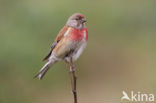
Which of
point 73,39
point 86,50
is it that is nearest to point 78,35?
point 73,39

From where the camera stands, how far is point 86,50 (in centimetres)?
1111

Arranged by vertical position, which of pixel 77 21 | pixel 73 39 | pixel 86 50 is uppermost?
pixel 77 21

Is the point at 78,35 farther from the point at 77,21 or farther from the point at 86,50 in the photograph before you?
the point at 86,50

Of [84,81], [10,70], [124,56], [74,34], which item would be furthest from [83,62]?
[74,34]

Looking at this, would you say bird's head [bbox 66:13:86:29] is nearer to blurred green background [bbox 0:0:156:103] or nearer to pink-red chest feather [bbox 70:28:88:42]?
pink-red chest feather [bbox 70:28:88:42]

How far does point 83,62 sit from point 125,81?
1048 millimetres

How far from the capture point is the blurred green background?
955 centimetres

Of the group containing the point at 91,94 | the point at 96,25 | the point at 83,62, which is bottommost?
the point at 91,94

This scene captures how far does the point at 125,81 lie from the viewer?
1134 cm

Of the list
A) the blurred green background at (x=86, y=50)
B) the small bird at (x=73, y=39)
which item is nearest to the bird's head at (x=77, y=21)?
the small bird at (x=73, y=39)

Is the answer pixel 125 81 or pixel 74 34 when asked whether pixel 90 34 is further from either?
pixel 74 34

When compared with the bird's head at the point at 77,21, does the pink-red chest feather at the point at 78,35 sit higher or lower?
lower

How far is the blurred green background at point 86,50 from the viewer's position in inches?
376

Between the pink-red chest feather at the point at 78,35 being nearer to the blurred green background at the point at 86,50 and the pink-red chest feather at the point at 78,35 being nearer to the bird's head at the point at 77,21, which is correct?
the bird's head at the point at 77,21
